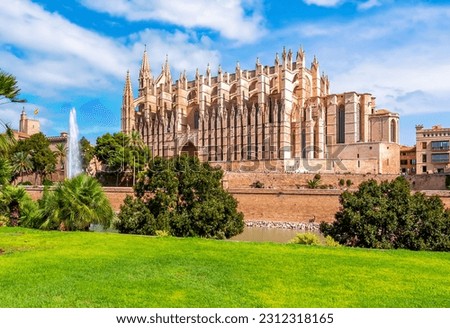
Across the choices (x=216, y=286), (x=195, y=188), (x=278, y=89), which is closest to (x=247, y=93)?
(x=278, y=89)

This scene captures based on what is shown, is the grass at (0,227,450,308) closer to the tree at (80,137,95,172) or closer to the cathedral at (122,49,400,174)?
the cathedral at (122,49,400,174)

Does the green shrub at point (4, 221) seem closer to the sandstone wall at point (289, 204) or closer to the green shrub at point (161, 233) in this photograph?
the green shrub at point (161, 233)

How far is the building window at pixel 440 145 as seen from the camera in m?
43.8

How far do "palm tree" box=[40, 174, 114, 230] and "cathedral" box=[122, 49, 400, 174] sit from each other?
30311mm

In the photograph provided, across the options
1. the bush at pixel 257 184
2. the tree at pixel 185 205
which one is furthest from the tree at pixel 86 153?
the tree at pixel 185 205

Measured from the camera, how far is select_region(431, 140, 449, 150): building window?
4375cm

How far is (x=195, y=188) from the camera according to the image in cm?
1611

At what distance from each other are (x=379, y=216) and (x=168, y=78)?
52201mm

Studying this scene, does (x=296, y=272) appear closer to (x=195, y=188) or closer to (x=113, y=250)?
(x=113, y=250)

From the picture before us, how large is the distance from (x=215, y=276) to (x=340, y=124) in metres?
41.1

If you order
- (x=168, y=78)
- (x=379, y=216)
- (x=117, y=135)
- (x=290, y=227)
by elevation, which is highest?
(x=168, y=78)

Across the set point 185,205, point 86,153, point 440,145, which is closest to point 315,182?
point 440,145
